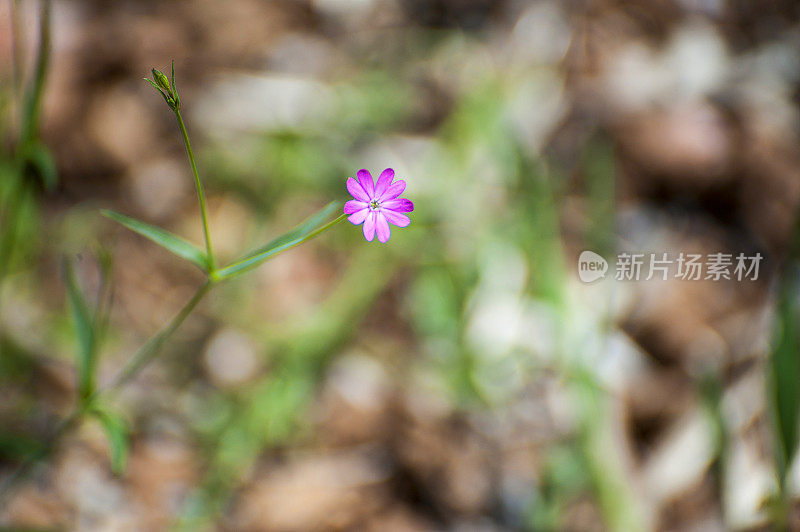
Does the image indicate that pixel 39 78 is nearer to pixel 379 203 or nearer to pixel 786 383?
pixel 379 203

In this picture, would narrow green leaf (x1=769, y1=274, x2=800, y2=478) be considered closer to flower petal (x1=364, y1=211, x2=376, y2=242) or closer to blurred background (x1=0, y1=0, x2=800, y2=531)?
blurred background (x1=0, y1=0, x2=800, y2=531)

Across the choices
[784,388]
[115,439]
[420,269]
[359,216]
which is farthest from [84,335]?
[784,388]

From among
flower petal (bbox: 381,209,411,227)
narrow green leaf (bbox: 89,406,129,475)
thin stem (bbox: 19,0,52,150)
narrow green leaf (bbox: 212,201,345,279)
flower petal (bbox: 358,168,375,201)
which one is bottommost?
narrow green leaf (bbox: 89,406,129,475)

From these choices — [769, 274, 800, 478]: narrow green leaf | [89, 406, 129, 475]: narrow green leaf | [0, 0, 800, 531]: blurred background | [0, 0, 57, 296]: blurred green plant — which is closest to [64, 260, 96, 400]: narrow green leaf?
[89, 406, 129, 475]: narrow green leaf

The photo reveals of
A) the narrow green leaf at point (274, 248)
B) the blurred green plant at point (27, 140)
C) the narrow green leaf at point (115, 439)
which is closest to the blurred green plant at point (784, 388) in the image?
the narrow green leaf at point (274, 248)

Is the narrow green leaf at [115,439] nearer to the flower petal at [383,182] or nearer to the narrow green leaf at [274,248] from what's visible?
the narrow green leaf at [274,248]

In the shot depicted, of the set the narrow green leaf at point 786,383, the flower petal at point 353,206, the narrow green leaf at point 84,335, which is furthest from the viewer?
the narrow green leaf at point 786,383
